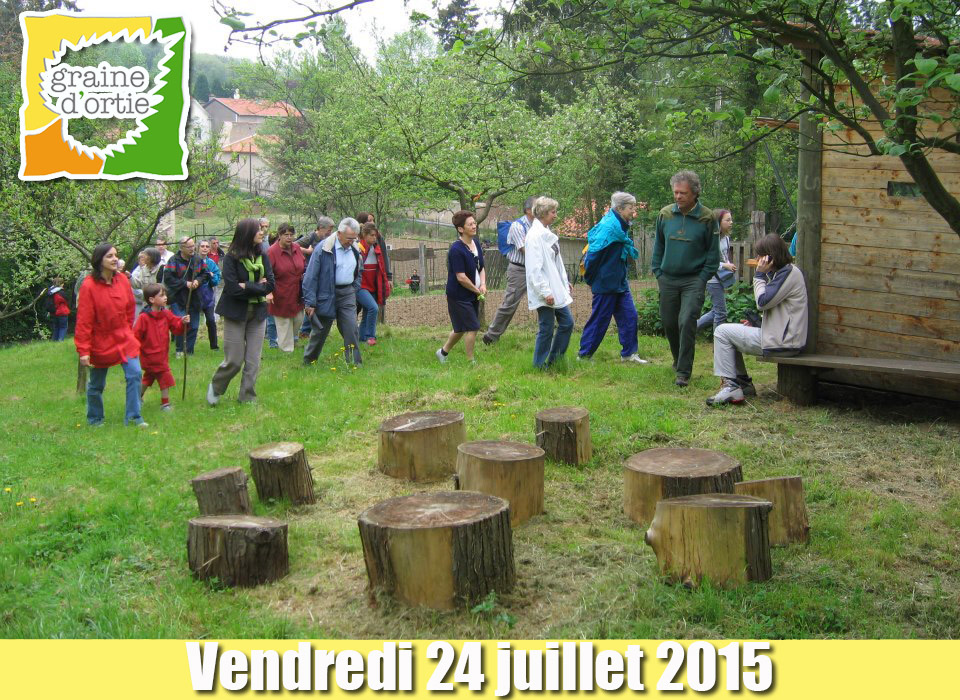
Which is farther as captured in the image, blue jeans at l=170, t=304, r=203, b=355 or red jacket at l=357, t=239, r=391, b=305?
blue jeans at l=170, t=304, r=203, b=355

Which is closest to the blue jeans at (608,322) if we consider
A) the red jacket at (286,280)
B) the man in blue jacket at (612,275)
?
the man in blue jacket at (612,275)

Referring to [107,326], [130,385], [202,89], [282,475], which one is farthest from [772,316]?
[202,89]

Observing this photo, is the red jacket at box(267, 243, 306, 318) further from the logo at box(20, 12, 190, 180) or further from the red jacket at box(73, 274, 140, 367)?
the red jacket at box(73, 274, 140, 367)

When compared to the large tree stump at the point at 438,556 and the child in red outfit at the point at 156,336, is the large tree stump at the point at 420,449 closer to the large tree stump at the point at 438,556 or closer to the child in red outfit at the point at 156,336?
the large tree stump at the point at 438,556

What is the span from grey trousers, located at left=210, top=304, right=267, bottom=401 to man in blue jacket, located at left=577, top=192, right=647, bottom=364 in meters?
3.83

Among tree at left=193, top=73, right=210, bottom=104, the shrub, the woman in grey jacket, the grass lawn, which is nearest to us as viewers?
the grass lawn

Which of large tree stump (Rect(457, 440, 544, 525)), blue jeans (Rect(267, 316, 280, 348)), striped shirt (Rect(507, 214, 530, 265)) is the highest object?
striped shirt (Rect(507, 214, 530, 265))

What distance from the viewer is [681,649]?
3861mm

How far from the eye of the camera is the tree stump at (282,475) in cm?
633

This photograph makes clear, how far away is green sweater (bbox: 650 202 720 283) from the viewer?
927 cm

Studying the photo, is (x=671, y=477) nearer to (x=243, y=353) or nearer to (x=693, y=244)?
(x=693, y=244)

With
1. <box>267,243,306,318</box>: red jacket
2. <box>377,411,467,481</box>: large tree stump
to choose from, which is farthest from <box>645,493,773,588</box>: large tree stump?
<box>267,243,306,318</box>: red jacket

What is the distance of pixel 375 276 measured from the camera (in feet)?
44.2

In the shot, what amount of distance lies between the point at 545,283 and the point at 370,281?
3.87 m
